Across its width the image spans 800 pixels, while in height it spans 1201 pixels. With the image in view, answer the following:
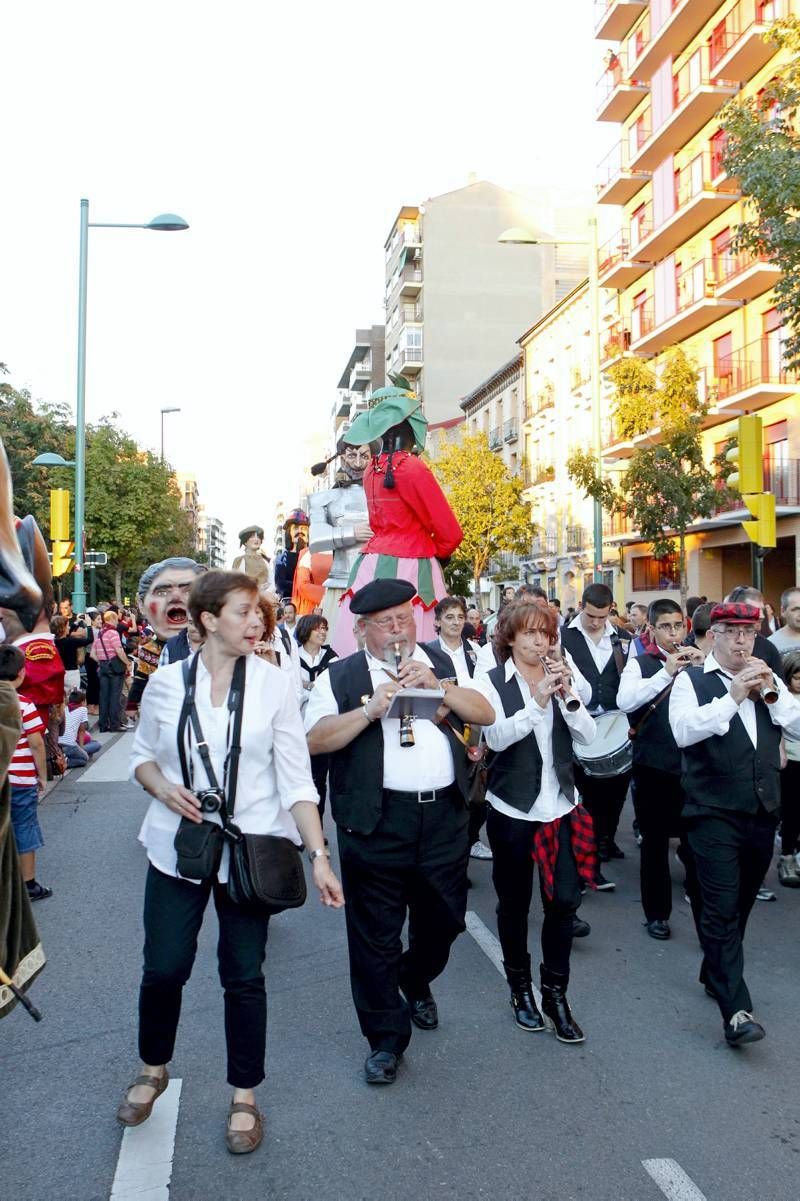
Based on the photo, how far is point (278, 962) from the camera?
535 centimetres

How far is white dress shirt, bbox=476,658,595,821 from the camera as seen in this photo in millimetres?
4379

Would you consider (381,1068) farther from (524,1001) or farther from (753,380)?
(753,380)

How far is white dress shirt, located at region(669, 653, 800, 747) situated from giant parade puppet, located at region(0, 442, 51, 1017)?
2.73m

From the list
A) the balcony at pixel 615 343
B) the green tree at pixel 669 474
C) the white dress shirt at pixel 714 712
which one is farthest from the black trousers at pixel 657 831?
the balcony at pixel 615 343

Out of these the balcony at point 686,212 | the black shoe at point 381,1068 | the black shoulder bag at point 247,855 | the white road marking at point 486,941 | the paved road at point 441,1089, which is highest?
the balcony at point 686,212

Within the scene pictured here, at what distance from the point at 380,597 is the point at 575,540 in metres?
40.3

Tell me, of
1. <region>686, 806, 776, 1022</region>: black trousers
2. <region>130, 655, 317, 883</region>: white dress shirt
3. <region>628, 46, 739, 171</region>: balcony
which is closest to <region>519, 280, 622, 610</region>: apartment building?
<region>628, 46, 739, 171</region>: balcony

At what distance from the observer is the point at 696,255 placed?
104 feet

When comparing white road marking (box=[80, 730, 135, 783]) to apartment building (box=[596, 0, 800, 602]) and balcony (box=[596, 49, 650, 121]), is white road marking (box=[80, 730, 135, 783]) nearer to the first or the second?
apartment building (box=[596, 0, 800, 602])

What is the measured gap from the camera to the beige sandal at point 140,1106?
3543mm

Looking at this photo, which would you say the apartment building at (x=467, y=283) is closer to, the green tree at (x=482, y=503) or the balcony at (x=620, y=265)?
the green tree at (x=482, y=503)

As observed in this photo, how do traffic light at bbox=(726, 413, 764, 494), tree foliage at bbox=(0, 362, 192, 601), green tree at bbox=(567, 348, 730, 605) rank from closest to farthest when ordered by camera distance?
traffic light at bbox=(726, 413, 764, 494) < green tree at bbox=(567, 348, 730, 605) < tree foliage at bbox=(0, 362, 192, 601)

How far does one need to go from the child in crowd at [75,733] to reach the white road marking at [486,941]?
278 inches

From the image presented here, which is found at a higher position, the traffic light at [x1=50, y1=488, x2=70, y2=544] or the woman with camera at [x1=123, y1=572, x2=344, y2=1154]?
the traffic light at [x1=50, y1=488, x2=70, y2=544]
